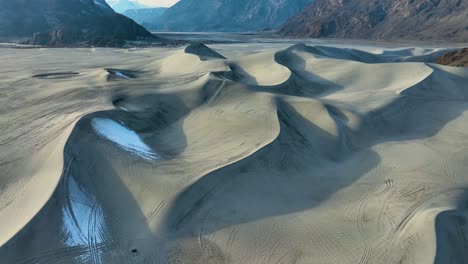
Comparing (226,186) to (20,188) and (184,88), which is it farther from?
(184,88)

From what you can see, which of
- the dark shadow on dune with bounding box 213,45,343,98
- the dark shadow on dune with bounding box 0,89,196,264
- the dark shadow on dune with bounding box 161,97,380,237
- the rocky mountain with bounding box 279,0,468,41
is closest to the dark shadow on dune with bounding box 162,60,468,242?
the dark shadow on dune with bounding box 161,97,380,237

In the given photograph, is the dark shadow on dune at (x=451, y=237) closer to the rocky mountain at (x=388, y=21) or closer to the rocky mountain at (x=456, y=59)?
the rocky mountain at (x=456, y=59)

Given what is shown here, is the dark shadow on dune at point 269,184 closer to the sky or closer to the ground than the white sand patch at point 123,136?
closer to the ground

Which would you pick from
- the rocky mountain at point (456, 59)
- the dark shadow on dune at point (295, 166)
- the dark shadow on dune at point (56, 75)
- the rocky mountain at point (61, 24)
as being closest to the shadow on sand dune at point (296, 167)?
the dark shadow on dune at point (295, 166)

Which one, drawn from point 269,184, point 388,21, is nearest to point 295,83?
point 269,184

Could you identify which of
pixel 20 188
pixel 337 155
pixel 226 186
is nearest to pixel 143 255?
pixel 226 186

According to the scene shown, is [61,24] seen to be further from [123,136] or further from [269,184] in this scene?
[269,184]

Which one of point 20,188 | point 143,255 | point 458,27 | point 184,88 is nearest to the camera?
point 143,255
